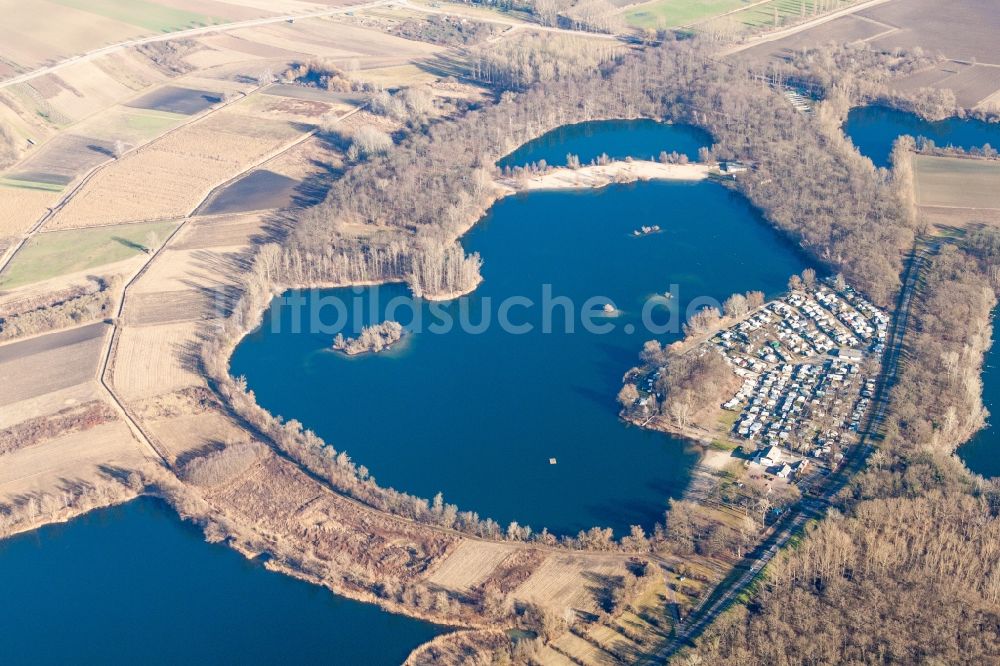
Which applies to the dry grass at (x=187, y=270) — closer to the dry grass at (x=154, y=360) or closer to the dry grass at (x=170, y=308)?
the dry grass at (x=170, y=308)

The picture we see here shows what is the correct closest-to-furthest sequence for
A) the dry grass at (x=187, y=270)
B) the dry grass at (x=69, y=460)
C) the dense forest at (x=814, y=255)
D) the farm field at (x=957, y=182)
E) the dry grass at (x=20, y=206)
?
the dense forest at (x=814, y=255)
the dry grass at (x=69, y=460)
the dry grass at (x=187, y=270)
the farm field at (x=957, y=182)
the dry grass at (x=20, y=206)

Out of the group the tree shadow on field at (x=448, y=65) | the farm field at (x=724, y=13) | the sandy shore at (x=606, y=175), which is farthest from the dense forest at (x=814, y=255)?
the farm field at (x=724, y=13)

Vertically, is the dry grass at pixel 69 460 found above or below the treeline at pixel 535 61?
below

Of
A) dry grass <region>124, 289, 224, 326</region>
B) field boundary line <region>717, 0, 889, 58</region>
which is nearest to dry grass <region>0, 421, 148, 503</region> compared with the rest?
dry grass <region>124, 289, 224, 326</region>

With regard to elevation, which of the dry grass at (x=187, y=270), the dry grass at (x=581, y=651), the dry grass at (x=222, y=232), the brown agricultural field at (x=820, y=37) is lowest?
the dry grass at (x=581, y=651)

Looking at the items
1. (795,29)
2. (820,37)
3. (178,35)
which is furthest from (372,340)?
(795,29)

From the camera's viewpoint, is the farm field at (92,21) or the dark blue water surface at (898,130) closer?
the dark blue water surface at (898,130)

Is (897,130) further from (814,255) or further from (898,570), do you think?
(898,570)

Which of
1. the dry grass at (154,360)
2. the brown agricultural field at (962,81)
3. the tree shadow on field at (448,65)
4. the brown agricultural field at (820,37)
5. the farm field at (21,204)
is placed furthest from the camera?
the brown agricultural field at (820,37)

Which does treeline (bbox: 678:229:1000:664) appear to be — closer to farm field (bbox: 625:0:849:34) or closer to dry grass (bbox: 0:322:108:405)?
dry grass (bbox: 0:322:108:405)
